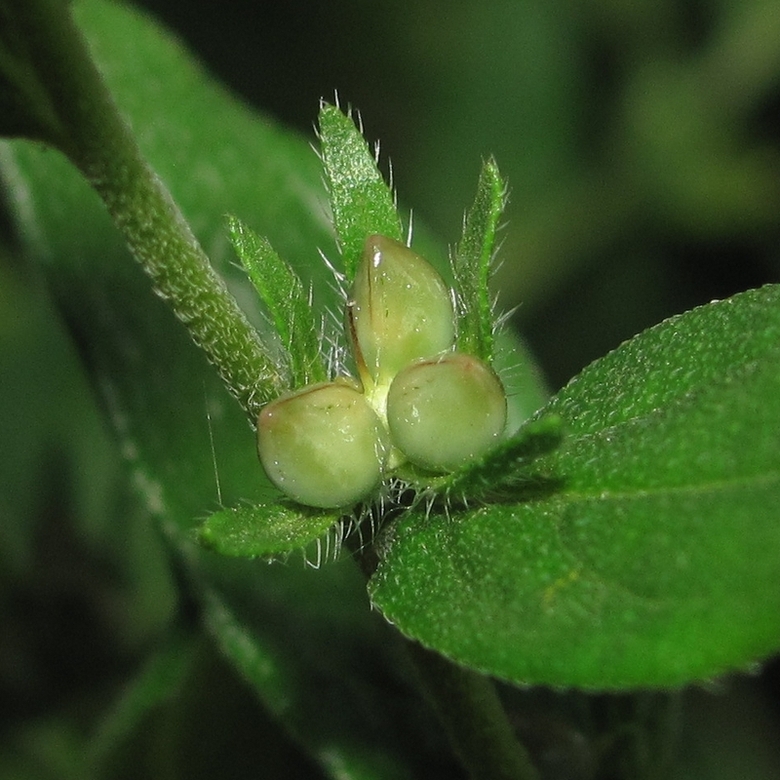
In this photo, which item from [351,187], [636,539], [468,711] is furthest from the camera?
[468,711]

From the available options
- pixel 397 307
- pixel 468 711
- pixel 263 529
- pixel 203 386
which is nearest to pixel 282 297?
pixel 397 307

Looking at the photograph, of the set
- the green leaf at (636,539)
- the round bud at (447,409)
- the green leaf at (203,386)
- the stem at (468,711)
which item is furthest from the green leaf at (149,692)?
the round bud at (447,409)

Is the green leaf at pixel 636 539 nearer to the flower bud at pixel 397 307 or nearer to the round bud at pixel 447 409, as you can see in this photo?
the round bud at pixel 447 409

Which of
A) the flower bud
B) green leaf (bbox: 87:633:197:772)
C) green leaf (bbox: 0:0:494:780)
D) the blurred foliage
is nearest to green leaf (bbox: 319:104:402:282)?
the flower bud

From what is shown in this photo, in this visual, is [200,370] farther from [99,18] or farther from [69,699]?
[69,699]

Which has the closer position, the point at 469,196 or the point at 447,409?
the point at 447,409

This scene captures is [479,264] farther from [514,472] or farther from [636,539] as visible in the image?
[636,539]
